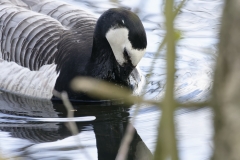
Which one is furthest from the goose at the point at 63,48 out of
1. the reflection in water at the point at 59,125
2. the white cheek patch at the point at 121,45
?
the reflection in water at the point at 59,125

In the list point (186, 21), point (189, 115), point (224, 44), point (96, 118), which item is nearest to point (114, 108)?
point (96, 118)

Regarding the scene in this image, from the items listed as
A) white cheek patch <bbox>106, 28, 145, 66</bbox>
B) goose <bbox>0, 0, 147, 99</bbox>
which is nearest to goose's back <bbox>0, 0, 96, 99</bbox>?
goose <bbox>0, 0, 147, 99</bbox>

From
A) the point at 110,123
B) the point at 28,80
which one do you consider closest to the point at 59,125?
the point at 110,123

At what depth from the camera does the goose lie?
6629 millimetres

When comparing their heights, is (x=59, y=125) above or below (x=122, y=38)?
below

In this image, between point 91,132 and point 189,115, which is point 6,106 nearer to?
point 91,132

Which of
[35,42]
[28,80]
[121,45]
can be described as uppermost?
[121,45]

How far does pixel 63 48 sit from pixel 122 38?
108 centimetres

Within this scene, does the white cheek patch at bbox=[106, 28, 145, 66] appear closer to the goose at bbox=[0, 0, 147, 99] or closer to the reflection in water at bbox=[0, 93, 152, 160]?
the goose at bbox=[0, 0, 147, 99]

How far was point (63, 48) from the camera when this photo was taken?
289 inches

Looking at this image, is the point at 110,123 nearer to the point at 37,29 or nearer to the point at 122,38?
the point at 122,38

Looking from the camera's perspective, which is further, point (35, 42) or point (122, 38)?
point (35, 42)

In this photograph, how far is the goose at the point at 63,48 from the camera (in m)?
6.63

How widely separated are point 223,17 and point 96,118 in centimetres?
485
